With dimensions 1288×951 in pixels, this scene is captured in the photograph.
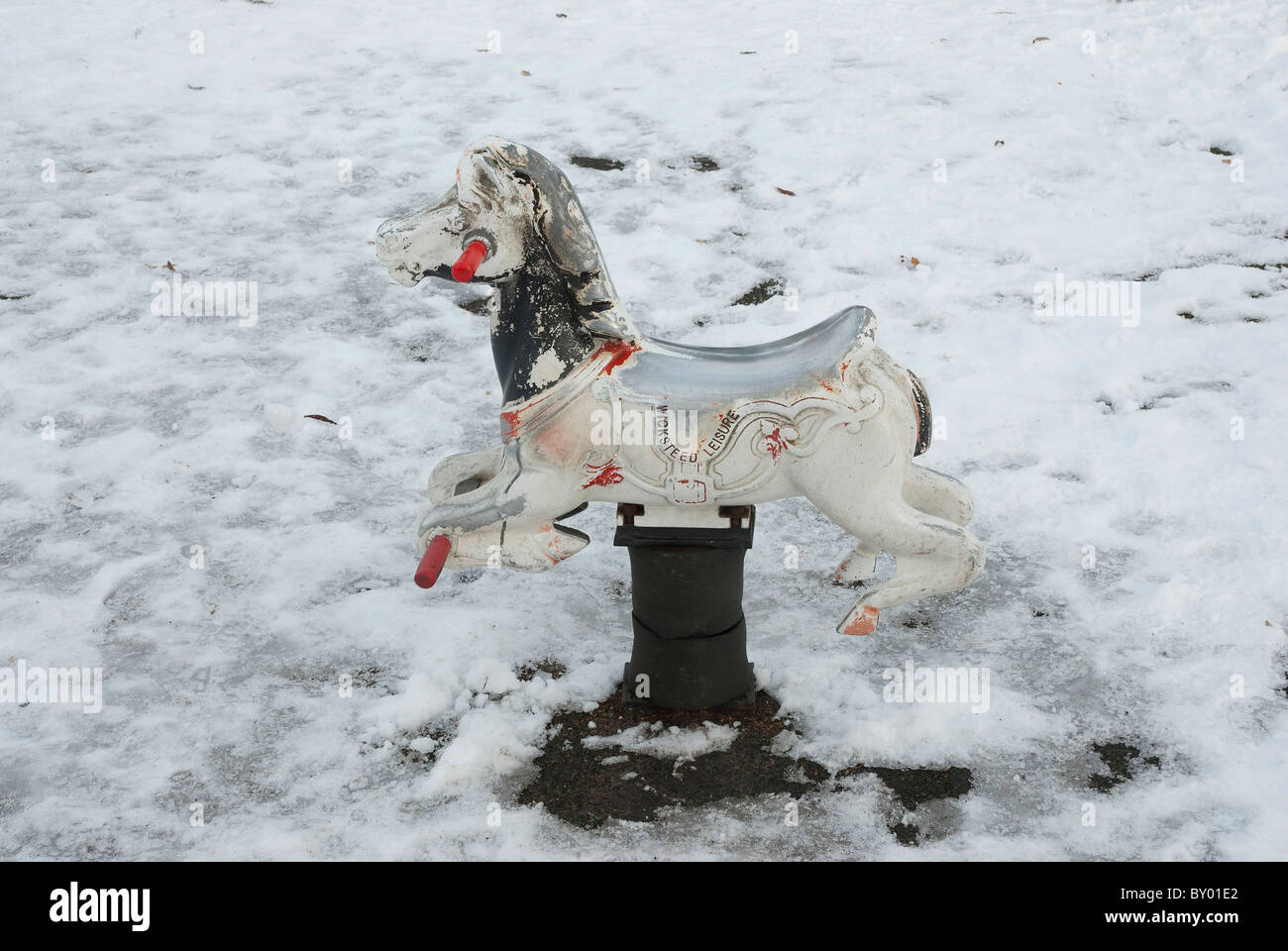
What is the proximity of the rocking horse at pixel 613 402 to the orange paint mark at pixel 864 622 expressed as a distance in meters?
0.17

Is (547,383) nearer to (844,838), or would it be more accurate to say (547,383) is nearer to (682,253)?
(844,838)

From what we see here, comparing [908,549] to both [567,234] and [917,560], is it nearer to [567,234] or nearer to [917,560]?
[917,560]

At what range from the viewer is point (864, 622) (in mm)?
2752

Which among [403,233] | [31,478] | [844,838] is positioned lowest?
[844,838]

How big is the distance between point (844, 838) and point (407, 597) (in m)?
1.42

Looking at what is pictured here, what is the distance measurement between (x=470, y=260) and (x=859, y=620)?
120 cm

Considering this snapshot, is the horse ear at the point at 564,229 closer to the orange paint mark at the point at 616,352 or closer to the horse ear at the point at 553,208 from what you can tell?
the horse ear at the point at 553,208

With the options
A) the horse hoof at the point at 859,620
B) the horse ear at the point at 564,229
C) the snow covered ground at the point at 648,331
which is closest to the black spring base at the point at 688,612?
the snow covered ground at the point at 648,331

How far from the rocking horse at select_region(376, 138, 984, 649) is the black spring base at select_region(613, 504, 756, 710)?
48 mm

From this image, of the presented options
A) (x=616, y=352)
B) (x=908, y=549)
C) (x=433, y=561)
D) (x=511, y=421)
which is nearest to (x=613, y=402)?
(x=616, y=352)

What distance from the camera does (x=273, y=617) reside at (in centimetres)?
328

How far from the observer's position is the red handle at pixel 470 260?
243 centimetres

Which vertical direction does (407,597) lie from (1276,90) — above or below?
below

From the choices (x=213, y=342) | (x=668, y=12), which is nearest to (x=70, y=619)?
(x=213, y=342)
